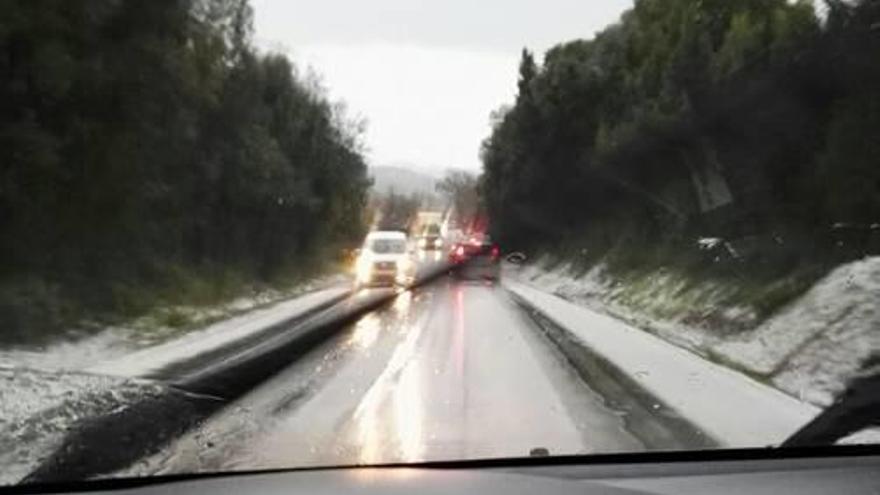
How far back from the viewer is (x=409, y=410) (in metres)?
8.49

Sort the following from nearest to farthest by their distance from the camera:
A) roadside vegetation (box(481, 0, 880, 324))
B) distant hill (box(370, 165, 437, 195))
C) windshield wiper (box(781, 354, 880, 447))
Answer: windshield wiper (box(781, 354, 880, 447)), distant hill (box(370, 165, 437, 195)), roadside vegetation (box(481, 0, 880, 324))

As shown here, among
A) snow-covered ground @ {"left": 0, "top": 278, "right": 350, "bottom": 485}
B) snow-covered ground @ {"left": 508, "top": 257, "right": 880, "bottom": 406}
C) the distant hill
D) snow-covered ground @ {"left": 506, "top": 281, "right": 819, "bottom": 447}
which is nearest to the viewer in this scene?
snow-covered ground @ {"left": 0, "top": 278, "right": 350, "bottom": 485}

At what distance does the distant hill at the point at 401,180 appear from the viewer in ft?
22.3

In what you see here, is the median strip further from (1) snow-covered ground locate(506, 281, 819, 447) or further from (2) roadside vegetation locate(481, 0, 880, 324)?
(1) snow-covered ground locate(506, 281, 819, 447)

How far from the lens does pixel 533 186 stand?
9.59 metres

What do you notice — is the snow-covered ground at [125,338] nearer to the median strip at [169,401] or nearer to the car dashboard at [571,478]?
the median strip at [169,401]

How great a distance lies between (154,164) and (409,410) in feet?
9.68

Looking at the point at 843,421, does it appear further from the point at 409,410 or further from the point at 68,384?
the point at 68,384

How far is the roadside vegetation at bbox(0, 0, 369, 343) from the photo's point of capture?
6.24 metres

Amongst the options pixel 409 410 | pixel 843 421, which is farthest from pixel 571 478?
pixel 409 410

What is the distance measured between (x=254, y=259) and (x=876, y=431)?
4.44 m

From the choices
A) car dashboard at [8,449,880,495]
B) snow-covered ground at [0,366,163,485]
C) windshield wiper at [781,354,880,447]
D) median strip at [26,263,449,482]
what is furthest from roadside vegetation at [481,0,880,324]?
snow-covered ground at [0,366,163,485]

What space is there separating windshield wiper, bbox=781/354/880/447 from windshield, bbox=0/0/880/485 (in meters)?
0.04

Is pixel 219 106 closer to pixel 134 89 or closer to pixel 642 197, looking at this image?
pixel 134 89
